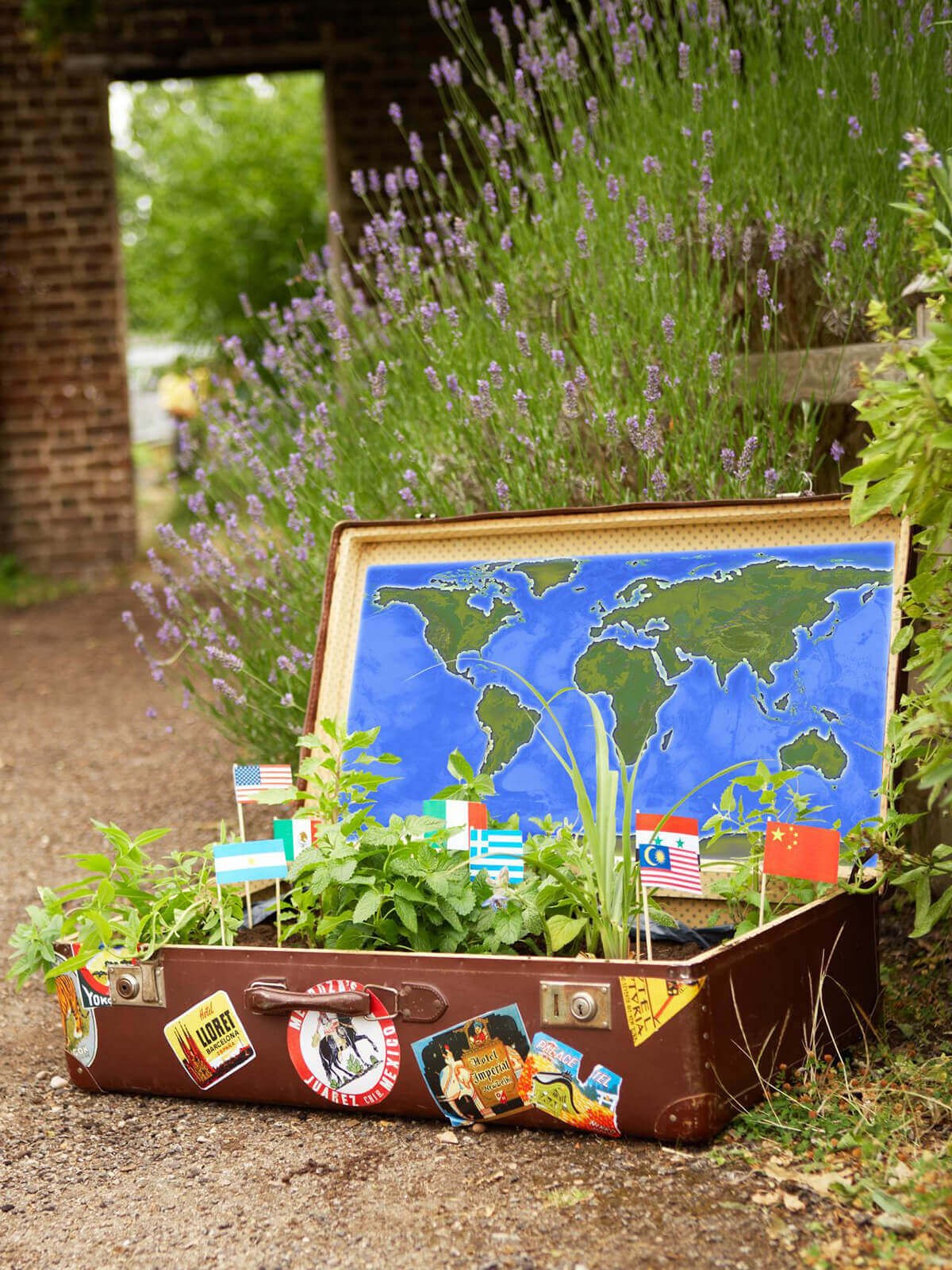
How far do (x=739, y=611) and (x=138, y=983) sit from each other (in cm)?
119

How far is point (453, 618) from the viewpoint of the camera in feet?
8.75

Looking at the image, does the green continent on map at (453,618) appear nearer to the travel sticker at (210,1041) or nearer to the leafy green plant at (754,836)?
the leafy green plant at (754,836)

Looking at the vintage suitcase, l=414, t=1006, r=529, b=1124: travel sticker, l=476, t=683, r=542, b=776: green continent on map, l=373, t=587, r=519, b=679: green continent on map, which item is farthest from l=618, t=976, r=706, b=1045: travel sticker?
l=373, t=587, r=519, b=679: green continent on map

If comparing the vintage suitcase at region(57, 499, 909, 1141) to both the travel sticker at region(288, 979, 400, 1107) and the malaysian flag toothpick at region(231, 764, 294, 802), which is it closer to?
the travel sticker at region(288, 979, 400, 1107)

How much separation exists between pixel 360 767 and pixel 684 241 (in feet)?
5.40

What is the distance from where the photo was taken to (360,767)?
8.46 ft

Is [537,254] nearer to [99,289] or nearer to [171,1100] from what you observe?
[171,1100]

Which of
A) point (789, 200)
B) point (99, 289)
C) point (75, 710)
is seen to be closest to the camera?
point (789, 200)

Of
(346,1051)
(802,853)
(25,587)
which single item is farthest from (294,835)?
(25,587)

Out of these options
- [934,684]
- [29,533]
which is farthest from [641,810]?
[29,533]

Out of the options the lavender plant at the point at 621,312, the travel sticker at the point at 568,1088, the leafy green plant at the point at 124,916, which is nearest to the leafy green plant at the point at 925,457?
the travel sticker at the point at 568,1088

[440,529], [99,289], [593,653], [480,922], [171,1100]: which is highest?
[99,289]

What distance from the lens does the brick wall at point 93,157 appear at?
775 centimetres

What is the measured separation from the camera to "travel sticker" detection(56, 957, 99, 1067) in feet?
7.03
